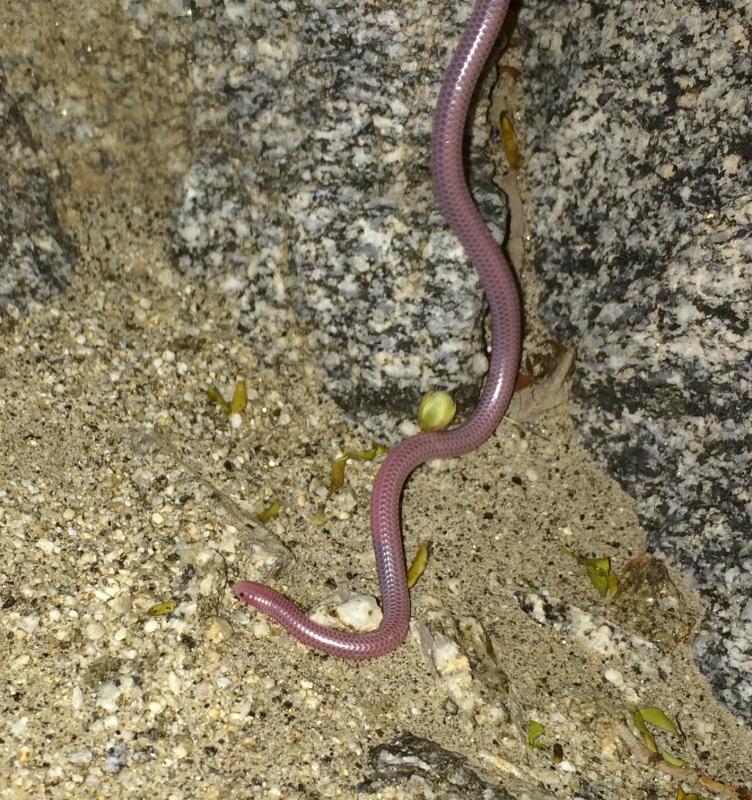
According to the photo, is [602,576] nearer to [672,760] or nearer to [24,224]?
[672,760]

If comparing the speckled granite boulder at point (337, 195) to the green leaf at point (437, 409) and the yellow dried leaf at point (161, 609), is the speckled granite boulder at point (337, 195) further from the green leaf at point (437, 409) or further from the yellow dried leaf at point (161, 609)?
the yellow dried leaf at point (161, 609)

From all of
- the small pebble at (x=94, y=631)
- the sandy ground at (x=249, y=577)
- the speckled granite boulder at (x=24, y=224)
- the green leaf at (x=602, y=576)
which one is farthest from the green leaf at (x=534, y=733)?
the speckled granite boulder at (x=24, y=224)

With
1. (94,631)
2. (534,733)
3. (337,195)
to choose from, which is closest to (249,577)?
(94,631)

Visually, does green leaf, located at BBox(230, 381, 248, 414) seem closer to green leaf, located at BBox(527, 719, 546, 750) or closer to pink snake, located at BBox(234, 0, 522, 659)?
pink snake, located at BBox(234, 0, 522, 659)

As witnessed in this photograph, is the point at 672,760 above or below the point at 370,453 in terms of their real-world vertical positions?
below

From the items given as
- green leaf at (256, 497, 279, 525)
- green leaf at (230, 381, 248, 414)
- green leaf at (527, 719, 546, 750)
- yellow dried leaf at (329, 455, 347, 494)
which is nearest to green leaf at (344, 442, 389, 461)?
yellow dried leaf at (329, 455, 347, 494)

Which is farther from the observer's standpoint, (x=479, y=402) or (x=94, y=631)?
(x=479, y=402)

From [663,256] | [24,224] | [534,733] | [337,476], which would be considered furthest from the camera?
[337,476]
